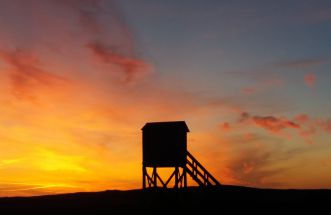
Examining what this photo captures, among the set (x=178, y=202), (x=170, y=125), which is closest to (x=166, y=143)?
(x=170, y=125)

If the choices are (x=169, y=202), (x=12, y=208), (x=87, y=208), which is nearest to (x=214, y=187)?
(x=169, y=202)

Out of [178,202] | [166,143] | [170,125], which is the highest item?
[170,125]

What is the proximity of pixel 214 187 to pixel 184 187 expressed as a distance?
2.89 metres

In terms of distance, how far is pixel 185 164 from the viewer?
3678 cm

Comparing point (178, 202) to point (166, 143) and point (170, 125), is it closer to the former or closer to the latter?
point (166, 143)

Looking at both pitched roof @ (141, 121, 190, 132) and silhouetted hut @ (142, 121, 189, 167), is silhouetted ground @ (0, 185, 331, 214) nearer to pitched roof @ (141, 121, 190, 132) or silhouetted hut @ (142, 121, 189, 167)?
silhouetted hut @ (142, 121, 189, 167)

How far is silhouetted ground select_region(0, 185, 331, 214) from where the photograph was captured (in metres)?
31.6

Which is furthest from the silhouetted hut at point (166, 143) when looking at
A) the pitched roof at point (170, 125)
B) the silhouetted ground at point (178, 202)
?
the silhouetted ground at point (178, 202)

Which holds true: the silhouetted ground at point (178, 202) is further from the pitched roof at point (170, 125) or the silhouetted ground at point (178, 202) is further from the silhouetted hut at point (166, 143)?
the pitched roof at point (170, 125)

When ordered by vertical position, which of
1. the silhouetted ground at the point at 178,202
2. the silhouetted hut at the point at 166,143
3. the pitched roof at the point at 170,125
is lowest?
the silhouetted ground at the point at 178,202

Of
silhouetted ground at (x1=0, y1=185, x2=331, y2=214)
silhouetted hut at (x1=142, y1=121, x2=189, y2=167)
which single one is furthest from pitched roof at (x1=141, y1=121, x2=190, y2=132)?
silhouetted ground at (x1=0, y1=185, x2=331, y2=214)

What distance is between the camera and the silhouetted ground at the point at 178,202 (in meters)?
31.6

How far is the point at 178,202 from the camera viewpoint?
1361 inches

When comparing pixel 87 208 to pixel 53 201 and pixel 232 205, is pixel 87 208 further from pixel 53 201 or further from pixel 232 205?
pixel 232 205
